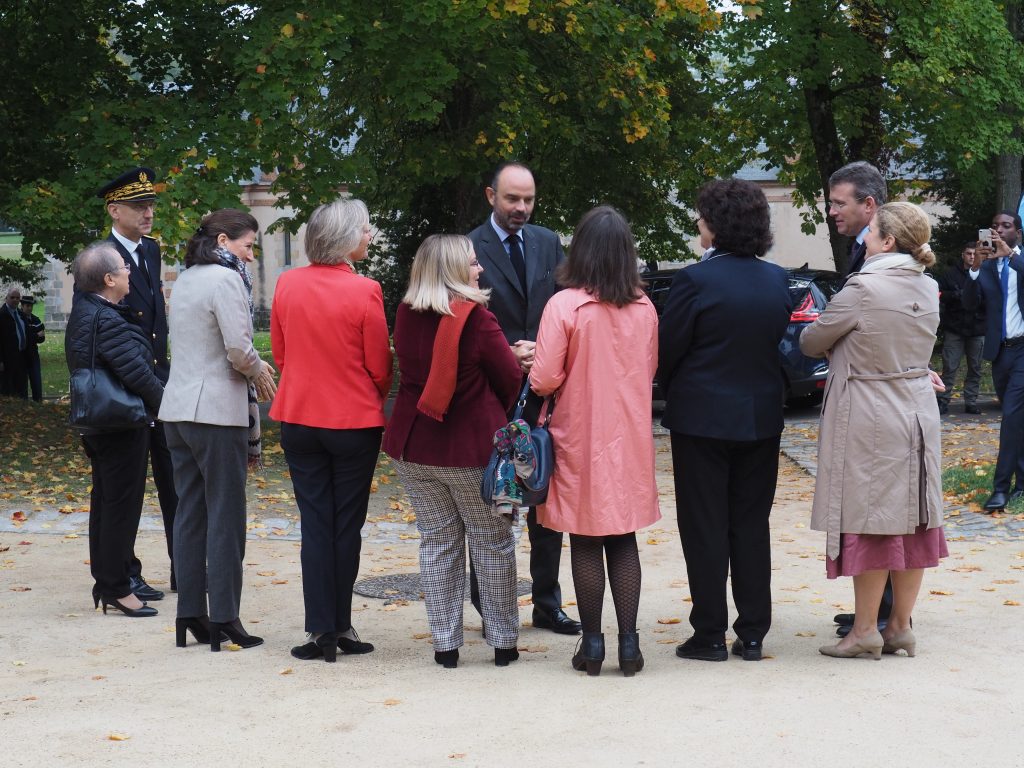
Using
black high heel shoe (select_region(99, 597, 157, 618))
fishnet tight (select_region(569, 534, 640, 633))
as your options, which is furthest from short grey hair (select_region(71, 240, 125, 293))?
fishnet tight (select_region(569, 534, 640, 633))

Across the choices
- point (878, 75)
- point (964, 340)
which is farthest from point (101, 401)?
point (878, 75)

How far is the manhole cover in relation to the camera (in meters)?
7.24

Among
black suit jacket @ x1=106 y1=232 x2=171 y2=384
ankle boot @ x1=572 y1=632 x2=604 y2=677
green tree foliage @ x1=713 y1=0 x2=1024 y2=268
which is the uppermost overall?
green tree foliage @ x1=713 y1=0 x2=1024 y2=268

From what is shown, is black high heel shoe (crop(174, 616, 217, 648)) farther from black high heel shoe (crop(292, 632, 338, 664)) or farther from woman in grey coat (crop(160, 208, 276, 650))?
black high heel shoe (crop(292, 632, 338, 664))

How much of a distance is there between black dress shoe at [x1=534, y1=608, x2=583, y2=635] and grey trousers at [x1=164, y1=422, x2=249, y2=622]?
1446 mm

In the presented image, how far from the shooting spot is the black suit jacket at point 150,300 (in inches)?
284

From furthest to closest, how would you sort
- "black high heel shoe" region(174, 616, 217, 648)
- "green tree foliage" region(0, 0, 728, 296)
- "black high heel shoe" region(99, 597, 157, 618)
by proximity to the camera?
1. "green tree foliage" region(0, 0, 728, 296)
2. "black high heel shoe" region(99, 597, 157, 618)
3. "black high heel shoe" region(174, 616, 217, 648)

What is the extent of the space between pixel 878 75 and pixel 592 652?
17500mm

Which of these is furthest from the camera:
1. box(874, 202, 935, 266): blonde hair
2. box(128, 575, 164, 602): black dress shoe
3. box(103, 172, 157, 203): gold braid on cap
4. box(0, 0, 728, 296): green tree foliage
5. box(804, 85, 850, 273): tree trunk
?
box(804, 85, 850, 273): tree trunk

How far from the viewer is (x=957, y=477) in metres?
10.5

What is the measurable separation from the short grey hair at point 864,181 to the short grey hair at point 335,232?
2.14 m

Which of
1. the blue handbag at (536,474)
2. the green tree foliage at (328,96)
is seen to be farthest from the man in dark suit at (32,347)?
the blue handbag at (536,474)

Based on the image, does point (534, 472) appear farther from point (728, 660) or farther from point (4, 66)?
point (4, 66)

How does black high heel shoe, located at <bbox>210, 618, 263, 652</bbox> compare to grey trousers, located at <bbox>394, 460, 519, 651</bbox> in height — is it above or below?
below
